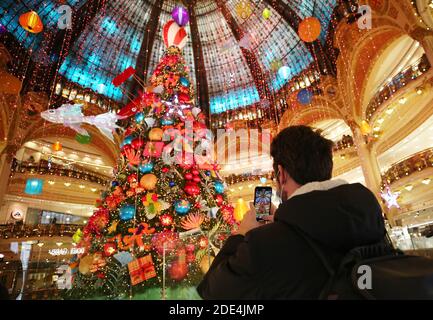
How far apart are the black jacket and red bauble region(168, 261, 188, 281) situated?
2.06 m

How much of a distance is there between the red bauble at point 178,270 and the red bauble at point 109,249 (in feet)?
3.88

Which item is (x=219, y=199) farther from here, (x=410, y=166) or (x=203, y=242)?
(x=410, y=166)

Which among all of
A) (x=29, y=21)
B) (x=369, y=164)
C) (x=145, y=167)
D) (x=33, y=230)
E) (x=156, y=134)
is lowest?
(x=145, y=167)

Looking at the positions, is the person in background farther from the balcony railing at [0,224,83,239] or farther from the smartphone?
the balcony railing at [0,224,83,239]

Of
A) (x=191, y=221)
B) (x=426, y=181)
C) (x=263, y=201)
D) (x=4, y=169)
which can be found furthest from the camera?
(x=4, y=169)

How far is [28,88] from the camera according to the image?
49.6 feet

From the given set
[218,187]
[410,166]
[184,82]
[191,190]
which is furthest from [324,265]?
[410,166]

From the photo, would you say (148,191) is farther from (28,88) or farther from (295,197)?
(28,88)

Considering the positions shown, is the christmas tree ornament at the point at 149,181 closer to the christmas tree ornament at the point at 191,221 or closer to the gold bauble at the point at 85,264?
the christmas tree ornament at the point at 191,221

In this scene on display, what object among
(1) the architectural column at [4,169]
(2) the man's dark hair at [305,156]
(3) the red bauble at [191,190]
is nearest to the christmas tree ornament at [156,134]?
(3) the red bauble at [191,190]

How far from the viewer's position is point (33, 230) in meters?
16.2

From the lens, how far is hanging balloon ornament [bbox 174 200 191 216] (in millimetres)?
4305

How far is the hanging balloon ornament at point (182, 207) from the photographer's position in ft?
14.1

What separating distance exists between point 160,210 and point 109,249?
97 cm
